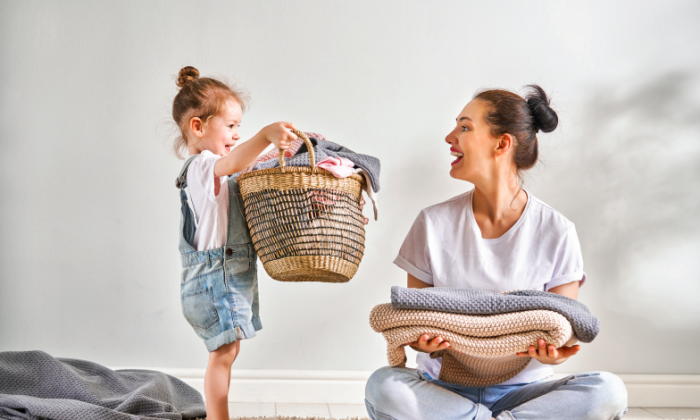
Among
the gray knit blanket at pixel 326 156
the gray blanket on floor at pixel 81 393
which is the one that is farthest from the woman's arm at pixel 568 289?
the gray blanket on floor at pixel 81 393

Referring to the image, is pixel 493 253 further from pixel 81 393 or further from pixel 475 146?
pixel 81 393

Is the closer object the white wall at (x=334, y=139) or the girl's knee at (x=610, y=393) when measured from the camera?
the girl's knee at (x=610, y=393)

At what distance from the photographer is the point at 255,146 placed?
1.31 m

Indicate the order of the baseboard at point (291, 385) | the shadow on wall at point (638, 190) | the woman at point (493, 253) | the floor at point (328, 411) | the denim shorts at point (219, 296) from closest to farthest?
the woman at point (493, 253) < the denim shorts at point (219, 296) < the floor at point (328, 411) < the baseboard at point (291, 385) < the shadow on wall at point (638, 190)

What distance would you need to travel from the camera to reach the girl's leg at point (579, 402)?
4.00 ft

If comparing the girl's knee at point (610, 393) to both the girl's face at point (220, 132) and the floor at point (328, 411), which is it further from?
the girl's face at point (220, 132)

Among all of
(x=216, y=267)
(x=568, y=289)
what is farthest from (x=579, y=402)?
(x=216, y=267)

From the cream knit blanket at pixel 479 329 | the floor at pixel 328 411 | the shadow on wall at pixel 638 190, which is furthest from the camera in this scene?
the shadow on wall at pixel 638 190

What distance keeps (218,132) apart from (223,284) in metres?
0.42

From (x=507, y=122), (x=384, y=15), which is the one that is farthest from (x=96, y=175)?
(x=507, y=122)

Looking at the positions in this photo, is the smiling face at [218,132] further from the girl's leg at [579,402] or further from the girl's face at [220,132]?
the girl's leg at [579,402]

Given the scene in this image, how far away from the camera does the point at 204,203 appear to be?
1446 millimetres

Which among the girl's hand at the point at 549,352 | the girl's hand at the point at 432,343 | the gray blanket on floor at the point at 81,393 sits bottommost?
the gray blanket on floor at the point at 81,393

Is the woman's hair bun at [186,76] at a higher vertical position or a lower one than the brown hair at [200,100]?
higher
